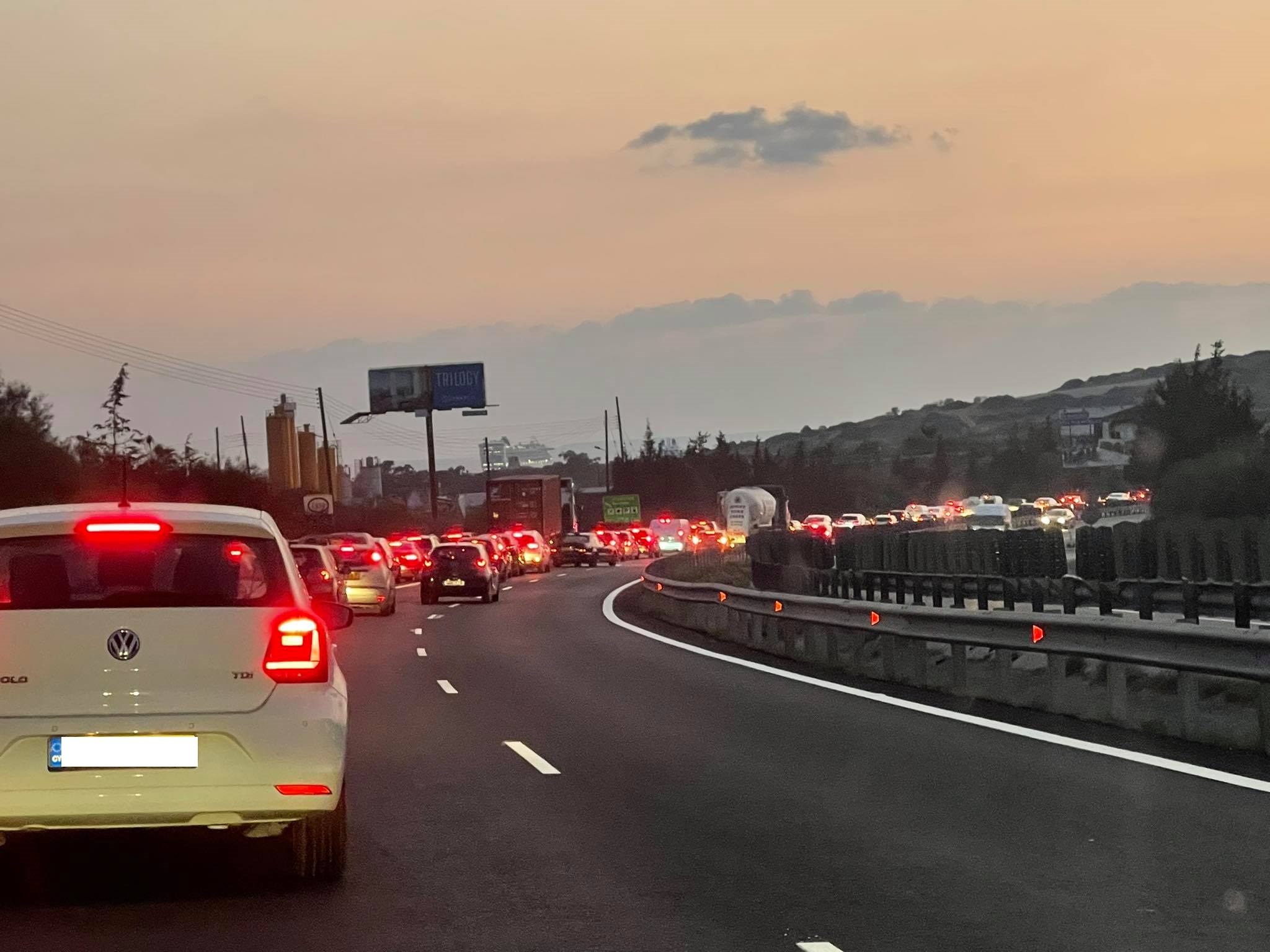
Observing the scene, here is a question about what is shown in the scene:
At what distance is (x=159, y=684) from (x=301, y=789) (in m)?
0.72

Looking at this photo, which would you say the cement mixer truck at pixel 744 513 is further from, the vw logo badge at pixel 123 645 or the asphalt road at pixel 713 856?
the vw logo badge at pixel 123 645

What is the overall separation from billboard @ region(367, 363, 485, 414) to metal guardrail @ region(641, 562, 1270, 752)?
83157mm

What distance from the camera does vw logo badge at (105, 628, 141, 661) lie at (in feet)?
25.1

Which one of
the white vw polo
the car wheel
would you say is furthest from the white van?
the white vw polo

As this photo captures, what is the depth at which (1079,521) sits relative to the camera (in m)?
85.6

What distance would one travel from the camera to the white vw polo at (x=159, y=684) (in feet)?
24.7

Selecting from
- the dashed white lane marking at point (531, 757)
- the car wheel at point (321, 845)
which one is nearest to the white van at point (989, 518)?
the dashed white lane marking at point (531, 757)

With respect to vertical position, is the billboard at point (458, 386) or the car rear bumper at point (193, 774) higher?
the billboard at point (458, 386)

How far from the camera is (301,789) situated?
7820mm

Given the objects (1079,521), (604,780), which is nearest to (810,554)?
(604,780)

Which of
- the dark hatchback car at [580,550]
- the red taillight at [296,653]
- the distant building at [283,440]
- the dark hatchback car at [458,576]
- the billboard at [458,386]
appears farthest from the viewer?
the distant building at [283,440]

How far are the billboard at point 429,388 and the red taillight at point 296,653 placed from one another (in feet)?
320

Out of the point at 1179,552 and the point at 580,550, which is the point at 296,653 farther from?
the point at 580,550

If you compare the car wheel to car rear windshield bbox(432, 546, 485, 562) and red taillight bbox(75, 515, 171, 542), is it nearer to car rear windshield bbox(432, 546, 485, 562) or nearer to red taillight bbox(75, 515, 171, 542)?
red taillight bbox(75, 515, 171, 542)
